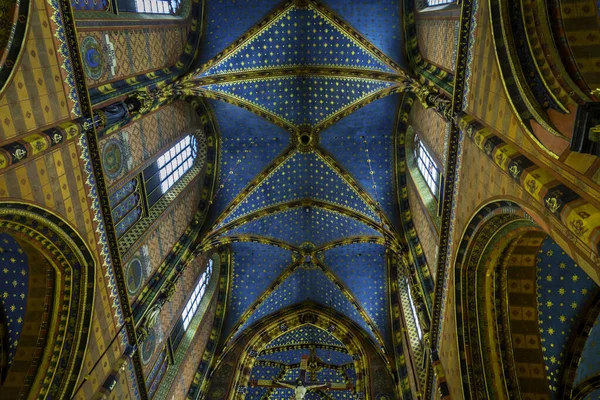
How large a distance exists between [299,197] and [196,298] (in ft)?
19.1

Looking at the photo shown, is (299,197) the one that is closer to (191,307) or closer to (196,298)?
→ (196,298)

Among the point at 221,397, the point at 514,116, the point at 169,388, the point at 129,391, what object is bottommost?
the point at 221,397

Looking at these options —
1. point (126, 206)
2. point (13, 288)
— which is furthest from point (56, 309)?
point (126, 206)

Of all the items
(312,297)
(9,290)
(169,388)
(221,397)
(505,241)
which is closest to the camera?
(505,241)

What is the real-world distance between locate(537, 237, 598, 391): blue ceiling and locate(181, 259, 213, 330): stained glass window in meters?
11.5

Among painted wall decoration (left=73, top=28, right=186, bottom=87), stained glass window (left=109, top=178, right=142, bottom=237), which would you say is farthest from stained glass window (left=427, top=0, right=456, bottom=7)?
stained glass window (left=109, top=178, right=142, bottom=237)

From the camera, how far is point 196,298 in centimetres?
1633

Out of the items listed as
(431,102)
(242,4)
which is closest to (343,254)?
(431,102)

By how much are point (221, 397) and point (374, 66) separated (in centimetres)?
1344

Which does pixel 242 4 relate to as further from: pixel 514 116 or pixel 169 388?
pixel 169 388

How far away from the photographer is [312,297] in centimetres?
1916

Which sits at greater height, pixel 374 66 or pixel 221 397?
pixel 374 66

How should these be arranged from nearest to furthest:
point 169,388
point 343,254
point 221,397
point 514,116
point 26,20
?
point 514,116 → point 26,20 → point 169,388 → point 221,397 → point 343,254

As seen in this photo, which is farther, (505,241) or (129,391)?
(129,391)
